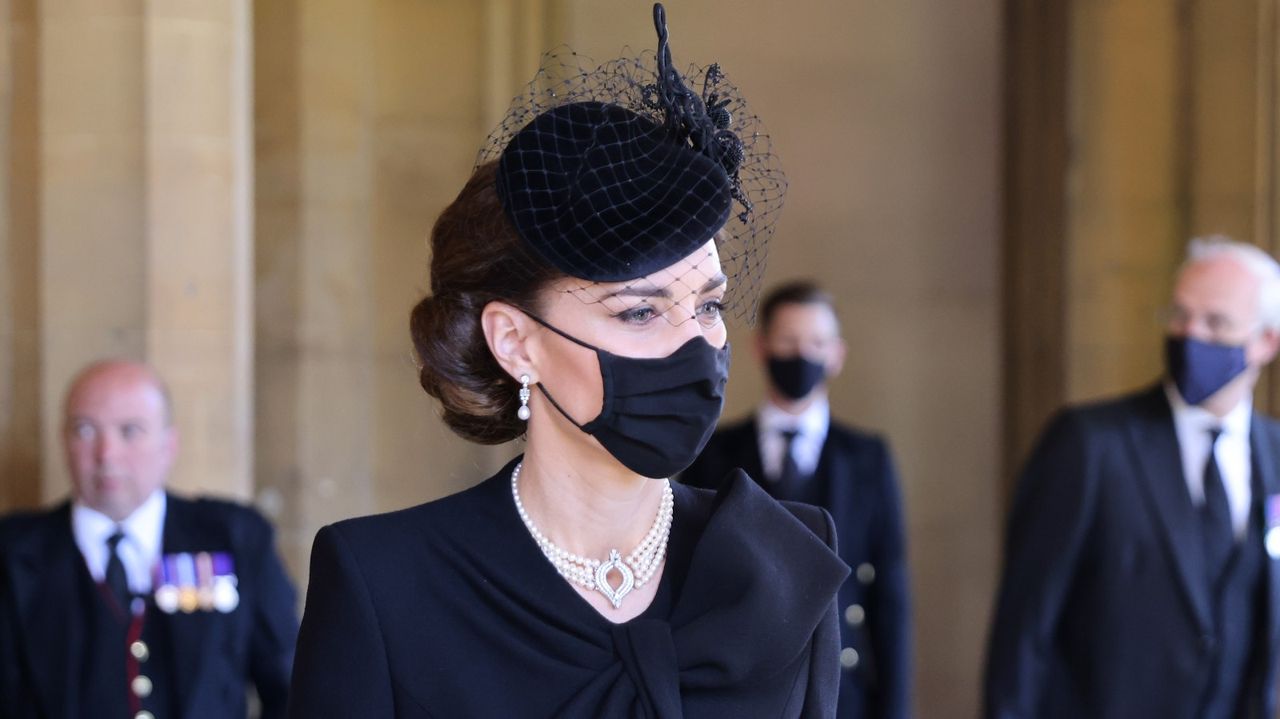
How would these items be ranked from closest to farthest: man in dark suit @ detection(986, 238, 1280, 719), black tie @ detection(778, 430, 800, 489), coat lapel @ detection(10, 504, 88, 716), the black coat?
the black coat → coat lapel @ detection(10, 504, 88, 716) → man in dark suit @ detection(986, 238, 1280, 719) → black tie @ detection(778, 430, 800, 489)

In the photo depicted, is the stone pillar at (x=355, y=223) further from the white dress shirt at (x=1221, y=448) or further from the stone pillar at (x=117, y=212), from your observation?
the white dress shirt at (x=1221, y=448)

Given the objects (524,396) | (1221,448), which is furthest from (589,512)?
(1221,448)

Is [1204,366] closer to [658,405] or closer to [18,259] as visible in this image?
[658,405]

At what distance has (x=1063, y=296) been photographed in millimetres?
7312

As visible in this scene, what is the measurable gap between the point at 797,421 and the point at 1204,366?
1385mm

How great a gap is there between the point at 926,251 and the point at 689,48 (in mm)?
1376

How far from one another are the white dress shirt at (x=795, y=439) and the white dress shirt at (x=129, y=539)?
6.98ft

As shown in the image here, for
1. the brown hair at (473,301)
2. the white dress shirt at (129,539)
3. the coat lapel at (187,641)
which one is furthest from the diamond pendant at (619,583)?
the white dress shirt at (129,539)

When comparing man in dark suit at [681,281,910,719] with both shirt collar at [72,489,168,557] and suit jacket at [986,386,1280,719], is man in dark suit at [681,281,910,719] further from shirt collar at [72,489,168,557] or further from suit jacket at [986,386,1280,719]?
shirt collar at [72,489,168,557]

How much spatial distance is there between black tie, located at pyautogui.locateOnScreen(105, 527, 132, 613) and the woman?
2.23 meters

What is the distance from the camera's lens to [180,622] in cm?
438

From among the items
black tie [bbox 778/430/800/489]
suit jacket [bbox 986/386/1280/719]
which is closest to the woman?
suit jacket [bbox 986/386/1280/719]

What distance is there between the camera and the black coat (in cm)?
222

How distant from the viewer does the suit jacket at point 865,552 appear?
18.5 feet
